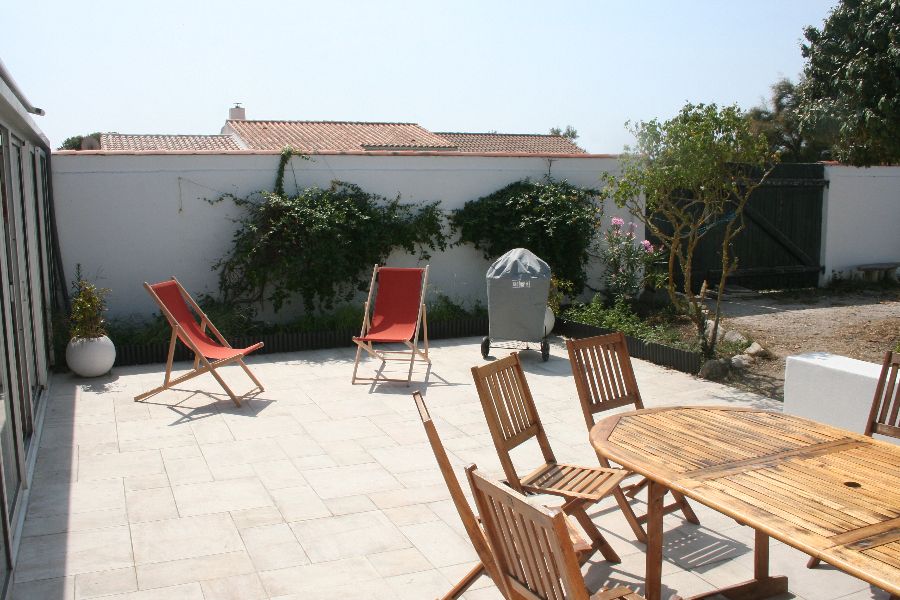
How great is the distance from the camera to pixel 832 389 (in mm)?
5230

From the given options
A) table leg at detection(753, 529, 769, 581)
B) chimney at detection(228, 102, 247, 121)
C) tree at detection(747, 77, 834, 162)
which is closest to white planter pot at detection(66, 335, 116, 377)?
table leg at detection(753, 529, 769, 581)

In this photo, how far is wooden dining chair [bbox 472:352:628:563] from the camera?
354 centimetres

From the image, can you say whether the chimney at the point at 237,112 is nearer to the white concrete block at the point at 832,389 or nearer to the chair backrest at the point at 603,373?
the white concrete block at the point at 832,389

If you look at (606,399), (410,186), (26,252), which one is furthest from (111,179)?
(606,399)

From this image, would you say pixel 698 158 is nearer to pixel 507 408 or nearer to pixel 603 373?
pixel 603 373

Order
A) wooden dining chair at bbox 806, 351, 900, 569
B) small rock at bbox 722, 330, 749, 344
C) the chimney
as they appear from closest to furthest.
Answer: wooden dining chair at bbox 806, 351, 900, 569, small rock at bbox 722, 330, 749, 344, the chimney

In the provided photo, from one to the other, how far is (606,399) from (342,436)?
2343mm

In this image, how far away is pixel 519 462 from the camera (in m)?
5.29

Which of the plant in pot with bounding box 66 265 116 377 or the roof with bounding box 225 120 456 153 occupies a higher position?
the roof with bounding box 225 120 456 153

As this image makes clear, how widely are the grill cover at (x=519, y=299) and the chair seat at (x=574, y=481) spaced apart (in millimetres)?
4443

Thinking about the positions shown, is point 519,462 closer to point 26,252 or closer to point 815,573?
point 815,573

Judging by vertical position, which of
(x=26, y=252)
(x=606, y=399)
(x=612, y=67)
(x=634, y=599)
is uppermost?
(x=612, y=67)

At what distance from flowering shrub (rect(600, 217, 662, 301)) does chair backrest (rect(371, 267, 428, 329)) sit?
10.1 feet

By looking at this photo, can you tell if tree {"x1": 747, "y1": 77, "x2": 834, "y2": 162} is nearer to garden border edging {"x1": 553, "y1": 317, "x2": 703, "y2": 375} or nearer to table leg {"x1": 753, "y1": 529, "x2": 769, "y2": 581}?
garden border edging {"x1": 553, "y1": 317, "x2": 703, "y2": 375}
